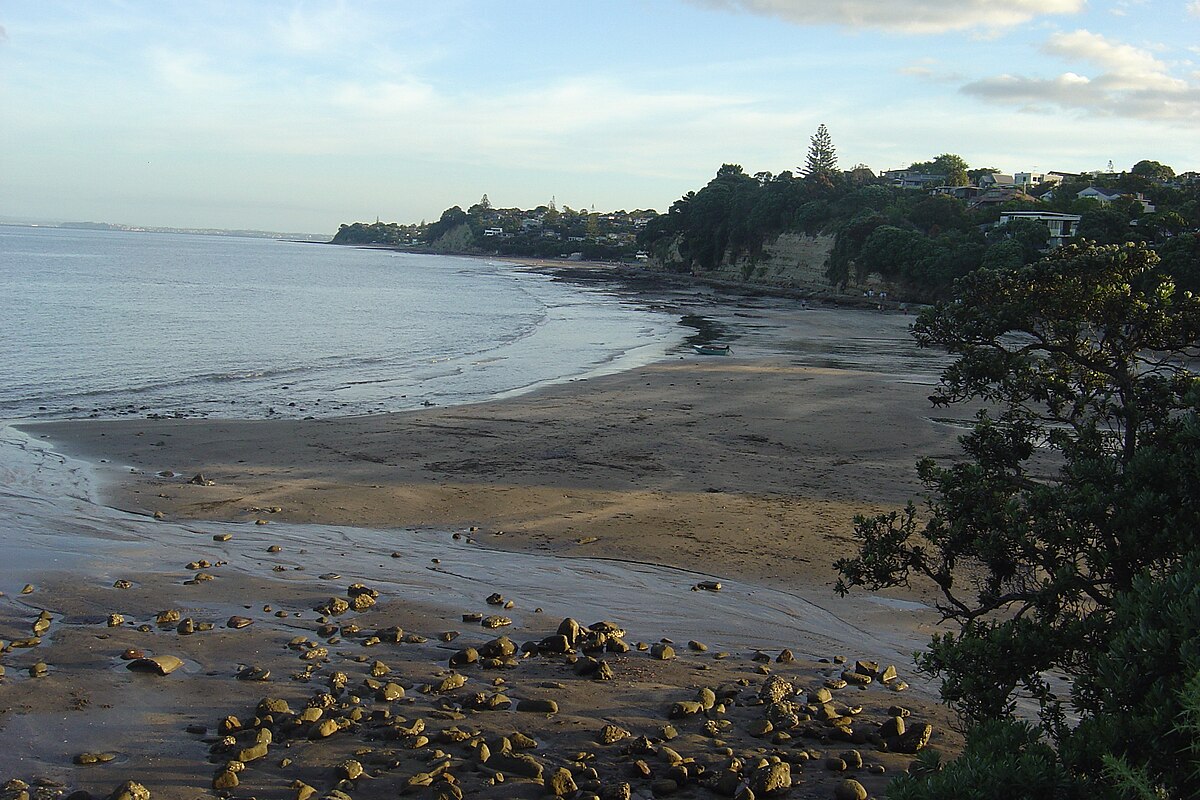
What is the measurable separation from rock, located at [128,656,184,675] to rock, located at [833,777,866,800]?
6.33m

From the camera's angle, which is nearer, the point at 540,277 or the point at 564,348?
the point at 564,348

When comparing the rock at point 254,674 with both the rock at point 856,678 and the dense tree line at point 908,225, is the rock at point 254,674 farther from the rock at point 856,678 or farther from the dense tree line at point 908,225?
the dense tree line at point 908,225

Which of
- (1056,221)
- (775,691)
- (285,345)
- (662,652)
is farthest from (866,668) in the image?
(1056,221)

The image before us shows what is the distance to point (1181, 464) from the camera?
555cm

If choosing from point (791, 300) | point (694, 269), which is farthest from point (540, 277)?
point (791, 300)

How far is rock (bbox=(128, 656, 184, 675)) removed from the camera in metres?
9.03

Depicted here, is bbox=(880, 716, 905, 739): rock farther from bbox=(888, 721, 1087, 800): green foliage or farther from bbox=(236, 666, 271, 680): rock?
bbox=(236, 666, 271, 680): rock

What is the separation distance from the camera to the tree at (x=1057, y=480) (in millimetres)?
5715

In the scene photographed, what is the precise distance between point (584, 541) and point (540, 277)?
361 feet

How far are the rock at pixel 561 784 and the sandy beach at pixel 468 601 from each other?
115mm

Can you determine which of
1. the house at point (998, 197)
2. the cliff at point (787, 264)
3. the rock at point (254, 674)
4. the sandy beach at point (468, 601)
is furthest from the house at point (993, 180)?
the rock at point (254, 674)

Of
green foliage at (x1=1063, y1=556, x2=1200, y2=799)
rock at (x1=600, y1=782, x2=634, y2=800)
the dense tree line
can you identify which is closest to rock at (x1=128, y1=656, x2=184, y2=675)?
rock at (x1=600, y1=782, x2=634, y2=800)

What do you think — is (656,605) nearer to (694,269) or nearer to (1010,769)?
(1010,769)

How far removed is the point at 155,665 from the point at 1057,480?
8736 mm
